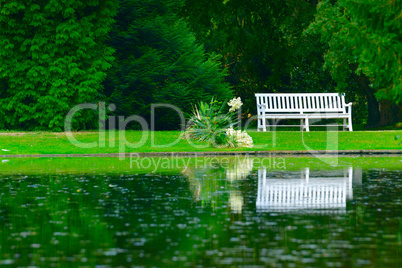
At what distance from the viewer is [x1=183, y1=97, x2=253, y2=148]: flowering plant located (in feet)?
77.2

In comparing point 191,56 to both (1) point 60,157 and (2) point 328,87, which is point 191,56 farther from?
(1) point 60,157

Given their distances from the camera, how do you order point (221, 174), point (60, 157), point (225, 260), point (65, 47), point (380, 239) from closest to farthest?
point (225, 260), point (380, 239), point (221, 174), point (60, 157), point (65, 47)

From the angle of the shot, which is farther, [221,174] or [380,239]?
[221,174]

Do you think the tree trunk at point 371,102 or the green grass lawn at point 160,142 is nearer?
the green grass lawn at point 160,142

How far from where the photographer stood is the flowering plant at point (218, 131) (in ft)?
77.2

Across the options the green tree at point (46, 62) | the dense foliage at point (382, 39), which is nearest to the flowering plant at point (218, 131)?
the green tree at point (46, 62)

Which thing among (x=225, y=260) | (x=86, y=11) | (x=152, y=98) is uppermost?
(x=86, y=11)

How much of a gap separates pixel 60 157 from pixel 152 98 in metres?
11.5

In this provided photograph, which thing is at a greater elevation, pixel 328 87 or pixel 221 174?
Answer: pixel 328 87

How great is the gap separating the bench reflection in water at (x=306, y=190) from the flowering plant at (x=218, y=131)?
7019mm

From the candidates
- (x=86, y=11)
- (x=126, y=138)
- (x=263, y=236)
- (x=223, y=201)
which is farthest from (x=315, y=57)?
(x=263, y=236)

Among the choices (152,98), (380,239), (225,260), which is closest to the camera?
(225,260)

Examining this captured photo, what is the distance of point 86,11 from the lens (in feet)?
99.2

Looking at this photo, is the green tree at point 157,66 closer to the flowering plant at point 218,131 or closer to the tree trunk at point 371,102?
the tree trunk at point 371,102
